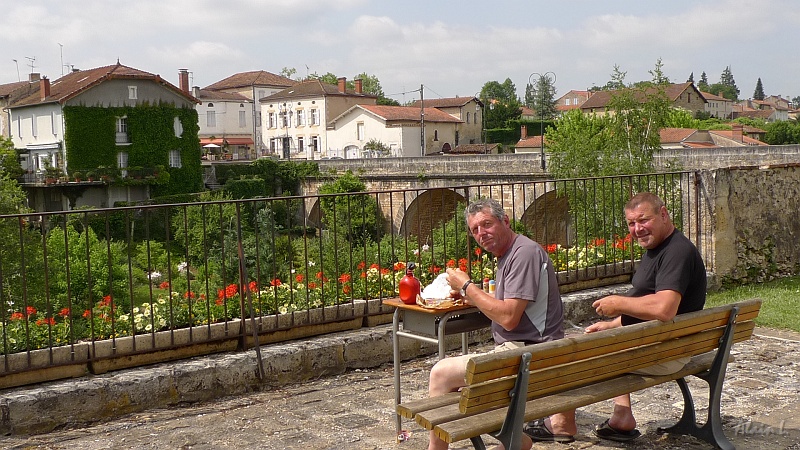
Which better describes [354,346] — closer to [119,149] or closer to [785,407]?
[785,407]

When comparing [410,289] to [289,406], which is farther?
[289,406]

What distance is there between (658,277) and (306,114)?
2762 inches

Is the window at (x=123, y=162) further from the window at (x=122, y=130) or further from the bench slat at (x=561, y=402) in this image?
the bench slat at (x=561, y=402)

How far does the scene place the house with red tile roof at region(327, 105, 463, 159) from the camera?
64.1 meters

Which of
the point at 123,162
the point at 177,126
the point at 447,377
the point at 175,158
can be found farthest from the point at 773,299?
the point at 177,126

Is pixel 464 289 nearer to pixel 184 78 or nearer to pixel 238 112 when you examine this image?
pixel 184 78

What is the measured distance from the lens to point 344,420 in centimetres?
514

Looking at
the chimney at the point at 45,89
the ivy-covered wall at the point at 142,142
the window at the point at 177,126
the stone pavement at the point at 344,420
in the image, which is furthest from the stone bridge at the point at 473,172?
the chimney at the point at 45,89

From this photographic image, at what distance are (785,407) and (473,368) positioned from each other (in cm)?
275

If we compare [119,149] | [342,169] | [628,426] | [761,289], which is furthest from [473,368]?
[119,149]

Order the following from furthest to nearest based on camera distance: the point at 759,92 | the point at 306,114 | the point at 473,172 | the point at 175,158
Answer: the point at 759,92 < the point at 306,114 < the point at 175,158 < the point at 473,172

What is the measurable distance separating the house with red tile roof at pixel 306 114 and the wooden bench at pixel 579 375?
2610 inches

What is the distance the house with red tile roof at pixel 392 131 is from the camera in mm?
64062

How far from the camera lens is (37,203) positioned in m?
49.2
